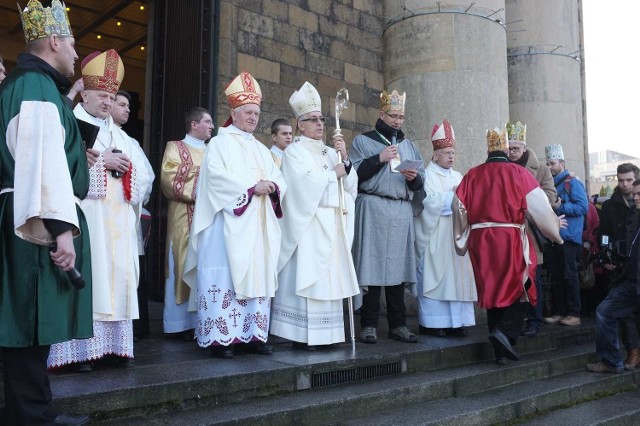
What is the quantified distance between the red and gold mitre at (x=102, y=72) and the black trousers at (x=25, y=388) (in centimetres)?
220

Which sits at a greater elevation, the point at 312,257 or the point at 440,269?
the point at 312,257

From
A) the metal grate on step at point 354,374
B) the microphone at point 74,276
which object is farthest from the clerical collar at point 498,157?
the microphone at point 74,276

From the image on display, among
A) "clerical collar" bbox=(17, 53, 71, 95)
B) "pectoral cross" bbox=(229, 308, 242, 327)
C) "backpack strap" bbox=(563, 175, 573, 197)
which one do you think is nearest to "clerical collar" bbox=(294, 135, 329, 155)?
"pectoral cross" bbox=(229, 308, 242, 327)

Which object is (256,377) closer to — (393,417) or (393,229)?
(393,417)

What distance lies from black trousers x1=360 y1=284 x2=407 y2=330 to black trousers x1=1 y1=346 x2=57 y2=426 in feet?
10.2

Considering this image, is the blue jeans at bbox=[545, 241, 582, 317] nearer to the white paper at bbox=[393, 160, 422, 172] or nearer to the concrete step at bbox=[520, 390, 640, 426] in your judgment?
the concrete step at bbox=[520, 390, 640, 426]

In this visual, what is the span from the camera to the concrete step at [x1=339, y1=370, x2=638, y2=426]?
397 centimetres

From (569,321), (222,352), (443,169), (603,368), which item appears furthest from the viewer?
(569,321)

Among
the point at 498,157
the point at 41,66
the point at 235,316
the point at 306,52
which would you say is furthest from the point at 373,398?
the point at 306,52

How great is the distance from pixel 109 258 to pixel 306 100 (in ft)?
6.74

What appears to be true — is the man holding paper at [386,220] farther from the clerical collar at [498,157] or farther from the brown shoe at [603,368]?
the brown shoe at [603,368]

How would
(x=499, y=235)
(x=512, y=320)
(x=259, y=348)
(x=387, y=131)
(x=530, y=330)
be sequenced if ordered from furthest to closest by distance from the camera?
(x=530, y=330)
(x=387, y=131)
(x=499, y=235)
(x=512, y=320)
(x=259, y=348)

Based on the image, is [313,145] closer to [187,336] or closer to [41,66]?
[187,336]

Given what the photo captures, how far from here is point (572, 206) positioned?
7.31 meters
